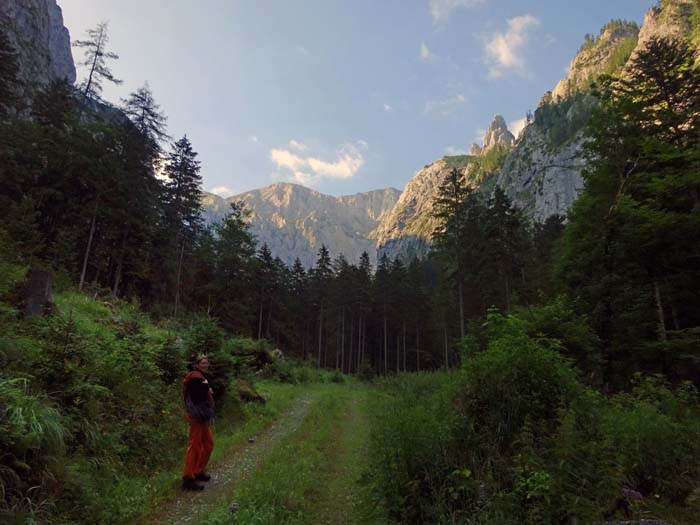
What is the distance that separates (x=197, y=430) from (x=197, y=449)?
1.11 feet

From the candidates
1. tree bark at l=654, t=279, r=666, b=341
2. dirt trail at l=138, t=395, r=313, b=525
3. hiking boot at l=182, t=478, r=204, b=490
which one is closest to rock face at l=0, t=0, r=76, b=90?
dirt trail at l=138, t=395, r=313, b=525

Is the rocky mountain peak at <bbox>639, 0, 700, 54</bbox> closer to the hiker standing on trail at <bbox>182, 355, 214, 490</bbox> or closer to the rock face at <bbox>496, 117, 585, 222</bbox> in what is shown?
the rock face at <bbox>496, 117, 585, 222</bbox>

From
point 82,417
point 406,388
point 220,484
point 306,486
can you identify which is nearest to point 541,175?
point 406,388

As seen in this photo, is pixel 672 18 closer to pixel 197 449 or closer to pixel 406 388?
pixel 406 388

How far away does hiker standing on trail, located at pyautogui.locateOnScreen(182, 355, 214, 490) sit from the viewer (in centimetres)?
663

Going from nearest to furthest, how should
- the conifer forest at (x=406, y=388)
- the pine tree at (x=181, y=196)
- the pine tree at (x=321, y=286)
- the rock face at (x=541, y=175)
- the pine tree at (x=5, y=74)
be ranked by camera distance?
1. the conifer forest at (x=406, y=388)
2. the pine tree at (x=5, y=74)
3. the pine tree at (x=181, y=196)
4. the pine tree at (x=321, y=286)
5. the rock face at (x=541, y=175)

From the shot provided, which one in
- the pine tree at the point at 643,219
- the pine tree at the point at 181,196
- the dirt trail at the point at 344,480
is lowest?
the dirt trail at the point at 344,480

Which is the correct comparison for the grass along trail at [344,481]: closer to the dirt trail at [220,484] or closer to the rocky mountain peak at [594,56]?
the dirt trail at [220,484]

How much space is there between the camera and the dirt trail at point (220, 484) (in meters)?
5.43

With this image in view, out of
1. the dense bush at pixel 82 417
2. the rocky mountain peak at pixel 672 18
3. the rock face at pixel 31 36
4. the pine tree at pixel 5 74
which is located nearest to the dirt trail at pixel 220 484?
the dense bush at pixel 82 417

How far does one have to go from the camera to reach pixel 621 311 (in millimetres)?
12305

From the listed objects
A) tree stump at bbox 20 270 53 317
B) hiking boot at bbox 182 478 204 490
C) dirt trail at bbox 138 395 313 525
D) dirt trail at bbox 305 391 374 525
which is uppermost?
tree stump at bbox 20 270 53 317

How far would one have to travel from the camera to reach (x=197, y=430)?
23.1 feet

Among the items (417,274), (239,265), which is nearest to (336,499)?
(239,265)
